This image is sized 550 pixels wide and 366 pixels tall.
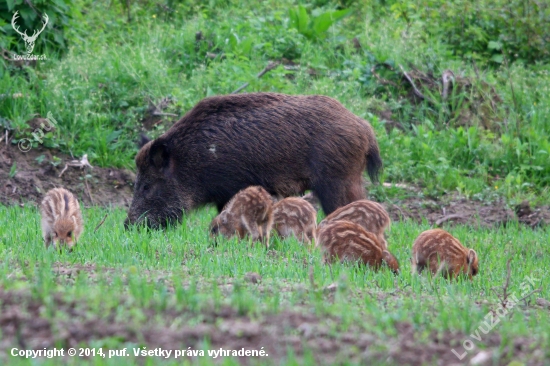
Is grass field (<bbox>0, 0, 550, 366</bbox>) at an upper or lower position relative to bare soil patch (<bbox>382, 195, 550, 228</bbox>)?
upper

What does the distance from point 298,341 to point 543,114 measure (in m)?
10.4

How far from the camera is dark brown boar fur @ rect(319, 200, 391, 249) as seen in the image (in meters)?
8.14

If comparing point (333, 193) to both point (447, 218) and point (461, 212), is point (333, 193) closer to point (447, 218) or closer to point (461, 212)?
point (447, 218)

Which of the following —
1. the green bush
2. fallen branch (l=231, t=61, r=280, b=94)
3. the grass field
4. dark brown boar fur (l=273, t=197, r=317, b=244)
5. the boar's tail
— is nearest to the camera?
the grass field

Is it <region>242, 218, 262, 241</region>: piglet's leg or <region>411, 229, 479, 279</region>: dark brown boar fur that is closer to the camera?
<region>411, 229, 479, 279</region>: dark brown boar fur

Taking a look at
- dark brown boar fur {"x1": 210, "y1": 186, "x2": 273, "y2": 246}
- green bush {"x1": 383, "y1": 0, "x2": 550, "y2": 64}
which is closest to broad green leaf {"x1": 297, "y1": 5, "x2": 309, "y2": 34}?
green bush {"x1": 383, "y1": 0, "x2": 550, "y2": 64}

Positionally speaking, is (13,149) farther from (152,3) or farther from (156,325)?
(156,325)

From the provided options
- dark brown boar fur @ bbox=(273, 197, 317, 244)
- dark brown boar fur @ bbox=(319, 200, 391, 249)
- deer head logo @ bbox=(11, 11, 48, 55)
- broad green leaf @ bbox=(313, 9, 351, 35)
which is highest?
deer head logo @ bbox=(11, 11, 48, 55)

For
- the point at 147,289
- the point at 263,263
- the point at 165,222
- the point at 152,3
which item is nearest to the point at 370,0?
the point at 152,3

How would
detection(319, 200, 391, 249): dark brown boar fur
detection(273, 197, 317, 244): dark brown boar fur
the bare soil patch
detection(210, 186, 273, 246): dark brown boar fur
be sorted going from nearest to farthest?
detection(319, 200, 391, 249): dark brown boar fur
detection(210, 186, 273, 246): dark brown boar fur
detection(273, 197, 317, 244): dark brown boar fur
the bare soil patch

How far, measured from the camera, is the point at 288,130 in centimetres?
919

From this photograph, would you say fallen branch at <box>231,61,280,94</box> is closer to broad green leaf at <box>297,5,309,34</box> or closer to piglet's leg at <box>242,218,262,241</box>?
broad green leaf at <box>297,5,309,34</box>

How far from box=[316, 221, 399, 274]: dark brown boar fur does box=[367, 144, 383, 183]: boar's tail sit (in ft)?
7.50

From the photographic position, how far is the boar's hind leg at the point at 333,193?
906cm
